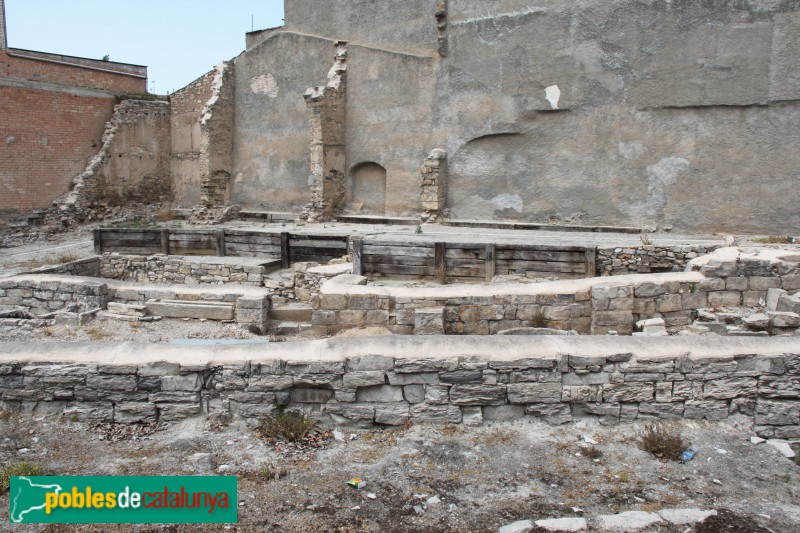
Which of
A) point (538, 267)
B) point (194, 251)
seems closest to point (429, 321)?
point (538, 267)

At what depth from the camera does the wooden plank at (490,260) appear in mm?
11086

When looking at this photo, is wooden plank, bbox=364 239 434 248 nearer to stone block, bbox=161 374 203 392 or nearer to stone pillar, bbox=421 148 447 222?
stone pillar, bbox=421 148 447 222

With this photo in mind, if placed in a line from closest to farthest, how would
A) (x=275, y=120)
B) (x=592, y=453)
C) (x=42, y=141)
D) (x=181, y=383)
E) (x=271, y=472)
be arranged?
(x=271, y=472), (x=592, y=453), (x=181, y=383), (x=42, y=141), (x=275, y=120)

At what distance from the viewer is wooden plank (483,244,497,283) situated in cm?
1109

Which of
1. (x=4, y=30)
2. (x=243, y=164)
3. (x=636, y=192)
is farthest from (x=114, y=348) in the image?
(x=4, y=30)

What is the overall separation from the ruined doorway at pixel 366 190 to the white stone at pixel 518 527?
14901 mm

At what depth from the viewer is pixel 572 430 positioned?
5.30 meters

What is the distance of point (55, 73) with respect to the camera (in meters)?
19.6

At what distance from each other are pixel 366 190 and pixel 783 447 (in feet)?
49.0

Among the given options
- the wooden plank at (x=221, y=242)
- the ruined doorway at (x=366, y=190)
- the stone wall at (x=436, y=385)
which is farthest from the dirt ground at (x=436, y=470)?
the ruined doorway at (x=366, y=190)

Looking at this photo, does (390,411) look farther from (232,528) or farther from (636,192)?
(636,192)

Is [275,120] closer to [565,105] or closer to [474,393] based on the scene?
[565,105]

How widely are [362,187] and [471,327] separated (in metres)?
11.7

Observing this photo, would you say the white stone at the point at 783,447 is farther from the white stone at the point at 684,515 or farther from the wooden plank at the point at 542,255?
the wooden plank at the point at 542,255
